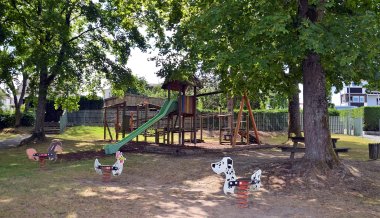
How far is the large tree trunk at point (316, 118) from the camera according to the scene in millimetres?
10875

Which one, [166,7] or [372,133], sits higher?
[166,7]

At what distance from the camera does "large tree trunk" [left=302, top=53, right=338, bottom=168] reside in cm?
1088

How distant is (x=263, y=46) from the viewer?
33.6 ft

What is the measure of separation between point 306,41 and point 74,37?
1855 centimetres

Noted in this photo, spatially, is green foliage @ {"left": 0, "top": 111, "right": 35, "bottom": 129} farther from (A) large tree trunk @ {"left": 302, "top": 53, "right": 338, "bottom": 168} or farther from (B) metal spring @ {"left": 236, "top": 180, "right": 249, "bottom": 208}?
(B) metal spring @ {"left": 236, "top": 180, "right": 249, "bottom": 208}

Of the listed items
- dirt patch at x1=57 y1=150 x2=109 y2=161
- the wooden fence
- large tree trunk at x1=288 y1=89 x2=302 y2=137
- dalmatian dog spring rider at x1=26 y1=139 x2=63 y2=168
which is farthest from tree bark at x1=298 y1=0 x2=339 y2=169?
the wooden fence

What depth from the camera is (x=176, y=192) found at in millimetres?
9398

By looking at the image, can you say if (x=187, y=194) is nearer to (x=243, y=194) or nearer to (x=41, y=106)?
(x=243, y=194)

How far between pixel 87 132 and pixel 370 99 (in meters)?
67.1

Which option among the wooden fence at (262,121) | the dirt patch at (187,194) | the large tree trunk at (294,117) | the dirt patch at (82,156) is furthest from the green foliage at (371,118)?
the dirt patch at (82,156)

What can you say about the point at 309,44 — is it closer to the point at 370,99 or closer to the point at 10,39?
the point at 10,39

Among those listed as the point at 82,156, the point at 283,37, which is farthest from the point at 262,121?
the point at 283,37

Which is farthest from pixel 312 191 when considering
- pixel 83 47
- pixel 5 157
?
pixel 83 47

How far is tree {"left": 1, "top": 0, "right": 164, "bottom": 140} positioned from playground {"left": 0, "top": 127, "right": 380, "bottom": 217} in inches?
370
